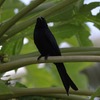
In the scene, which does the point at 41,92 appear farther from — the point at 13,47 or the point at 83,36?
the point at 83,36

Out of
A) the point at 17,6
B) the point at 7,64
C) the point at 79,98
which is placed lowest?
the point at 79,98

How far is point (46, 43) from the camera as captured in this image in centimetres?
119

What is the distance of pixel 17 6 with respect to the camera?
52.9 inches

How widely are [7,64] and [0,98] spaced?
100 mm

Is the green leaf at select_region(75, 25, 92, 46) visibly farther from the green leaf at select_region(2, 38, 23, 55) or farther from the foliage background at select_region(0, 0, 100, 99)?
the green leaf at select_region(2, 38, 23, 55)

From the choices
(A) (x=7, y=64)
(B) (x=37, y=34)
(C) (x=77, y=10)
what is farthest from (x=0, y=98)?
(C) (x=77, y=10)

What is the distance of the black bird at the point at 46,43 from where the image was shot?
3.54 feet

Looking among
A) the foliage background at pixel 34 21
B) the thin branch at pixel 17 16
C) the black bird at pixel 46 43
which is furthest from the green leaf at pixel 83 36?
the thin branch at pixel 17 16

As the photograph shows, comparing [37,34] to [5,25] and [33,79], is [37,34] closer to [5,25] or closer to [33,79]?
[5,25]

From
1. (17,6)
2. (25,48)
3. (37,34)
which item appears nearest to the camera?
(37,34)

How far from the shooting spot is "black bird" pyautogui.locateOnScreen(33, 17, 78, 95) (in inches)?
42.5

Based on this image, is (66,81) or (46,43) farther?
(46,43)

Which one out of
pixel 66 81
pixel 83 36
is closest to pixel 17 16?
pixel 66 81

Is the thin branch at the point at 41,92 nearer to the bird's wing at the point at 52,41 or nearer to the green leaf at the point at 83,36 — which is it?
the bird's wing at the point at 52,41
